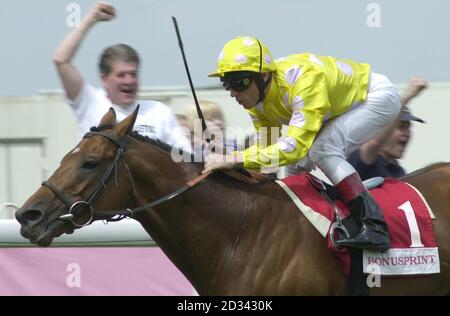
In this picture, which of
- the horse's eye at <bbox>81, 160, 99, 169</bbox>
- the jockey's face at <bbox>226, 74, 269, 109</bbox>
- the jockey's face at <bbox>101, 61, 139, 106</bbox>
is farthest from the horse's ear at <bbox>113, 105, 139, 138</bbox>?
the jockey's face at <bbox>101, 61, 139, 106</bbox>

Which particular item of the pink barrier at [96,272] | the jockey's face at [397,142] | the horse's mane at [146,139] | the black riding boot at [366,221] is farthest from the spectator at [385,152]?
the horse's mane at [146,139]

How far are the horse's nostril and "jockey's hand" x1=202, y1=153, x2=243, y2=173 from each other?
2.66 ft

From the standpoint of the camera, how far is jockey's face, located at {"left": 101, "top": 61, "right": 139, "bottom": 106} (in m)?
5.36

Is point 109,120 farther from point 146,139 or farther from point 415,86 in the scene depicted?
point 415,86

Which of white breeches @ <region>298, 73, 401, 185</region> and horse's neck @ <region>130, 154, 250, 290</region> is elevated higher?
white breeches @ <region>298, 73, 401, 185</region>

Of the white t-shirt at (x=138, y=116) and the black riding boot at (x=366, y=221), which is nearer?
the black riding boot at (x=366, y=221)

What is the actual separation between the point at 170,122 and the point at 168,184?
2.43 ft

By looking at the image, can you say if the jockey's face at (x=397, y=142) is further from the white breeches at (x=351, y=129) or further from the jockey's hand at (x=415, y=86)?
the white breeches at (x=351, y=129)

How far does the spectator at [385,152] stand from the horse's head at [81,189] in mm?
1727

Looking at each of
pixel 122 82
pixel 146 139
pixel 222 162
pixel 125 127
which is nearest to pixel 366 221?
pixel 222 162

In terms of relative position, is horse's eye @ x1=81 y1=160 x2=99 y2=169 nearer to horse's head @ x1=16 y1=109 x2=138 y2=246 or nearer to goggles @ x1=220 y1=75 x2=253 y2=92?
horse's head @ x1=16 y1=109 x2=138 y2=246

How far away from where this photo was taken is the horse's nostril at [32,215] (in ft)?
15.0
